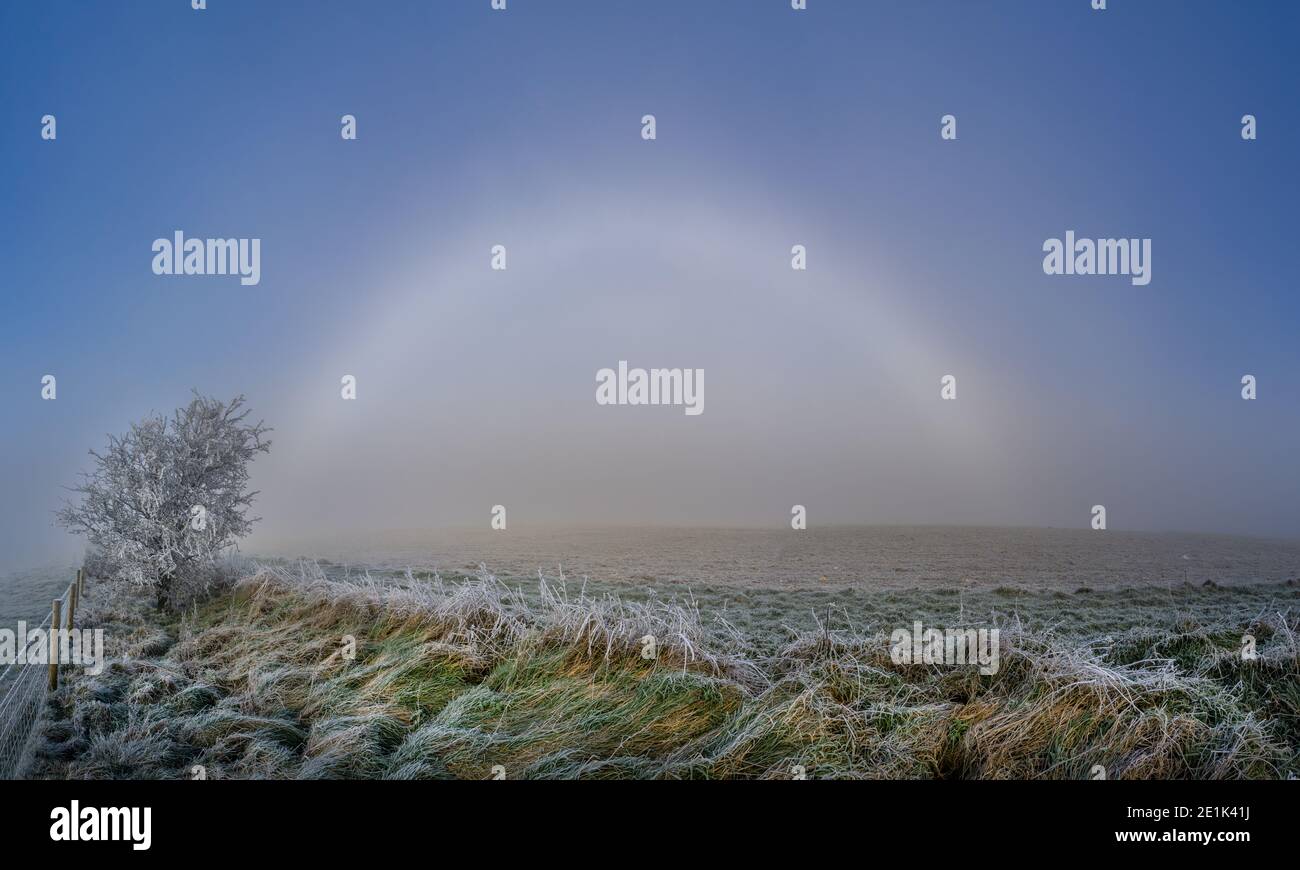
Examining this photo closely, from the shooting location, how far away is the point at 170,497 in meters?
7.44

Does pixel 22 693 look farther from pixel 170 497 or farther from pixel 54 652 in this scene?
pixel 170 497

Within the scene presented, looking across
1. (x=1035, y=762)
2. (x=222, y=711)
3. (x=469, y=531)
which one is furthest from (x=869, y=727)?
(x=469, y=531)

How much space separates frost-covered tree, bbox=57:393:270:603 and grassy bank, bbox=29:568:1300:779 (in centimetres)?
160

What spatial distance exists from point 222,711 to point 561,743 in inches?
102

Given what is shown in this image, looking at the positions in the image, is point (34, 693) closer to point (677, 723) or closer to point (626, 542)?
point (677, 723)

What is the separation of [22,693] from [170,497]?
3278 millimetres

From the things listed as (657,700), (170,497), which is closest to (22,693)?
(170,497)

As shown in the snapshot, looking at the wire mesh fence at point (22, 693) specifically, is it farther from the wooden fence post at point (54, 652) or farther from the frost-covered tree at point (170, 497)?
the frost-covered tree at point (170, 497)

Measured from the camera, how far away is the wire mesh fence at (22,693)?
162 inches

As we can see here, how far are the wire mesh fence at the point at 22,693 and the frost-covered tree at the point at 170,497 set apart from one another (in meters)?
1.67

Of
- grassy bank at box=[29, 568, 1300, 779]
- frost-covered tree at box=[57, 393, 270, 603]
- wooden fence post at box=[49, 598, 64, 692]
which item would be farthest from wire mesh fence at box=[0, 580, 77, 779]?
frost-covered tree at box=[57, 393, 270, 603]
